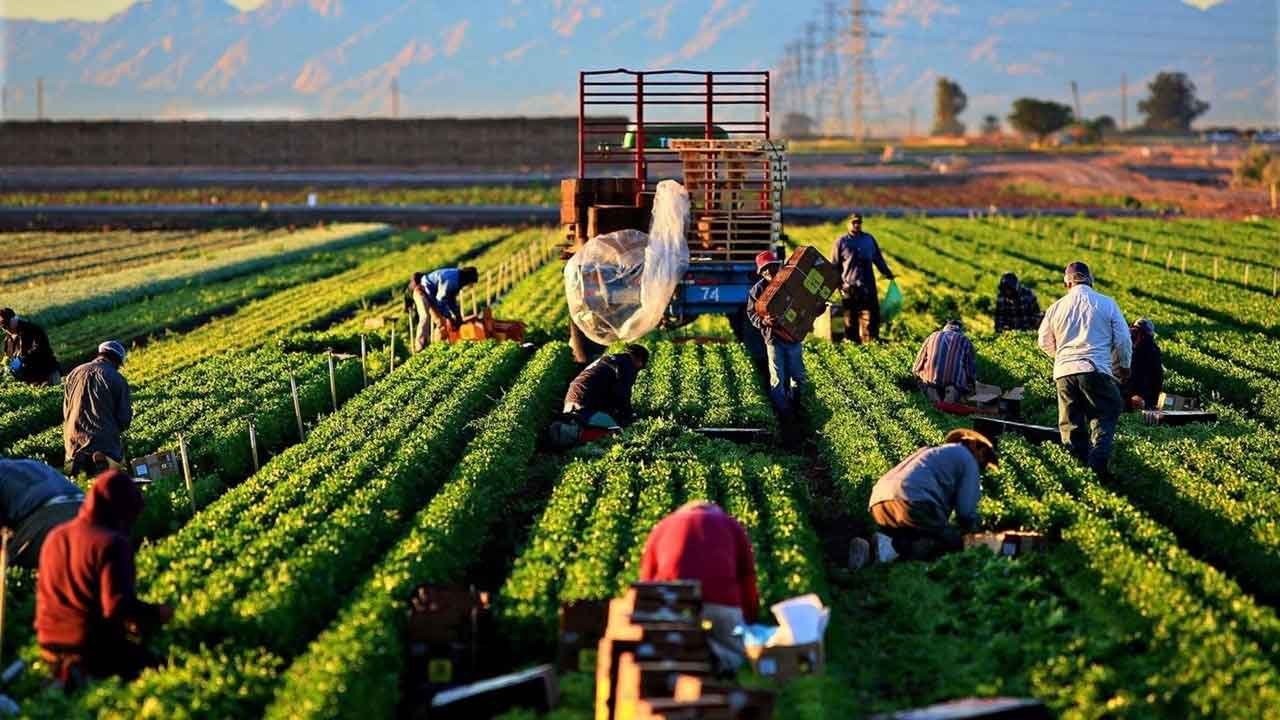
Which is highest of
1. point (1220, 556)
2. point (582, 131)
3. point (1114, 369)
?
point (582, 131)

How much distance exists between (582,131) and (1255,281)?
16505 mm

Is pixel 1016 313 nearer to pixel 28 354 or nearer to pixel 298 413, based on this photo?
pixel 298 413

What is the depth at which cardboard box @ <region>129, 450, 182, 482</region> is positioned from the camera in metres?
16.7

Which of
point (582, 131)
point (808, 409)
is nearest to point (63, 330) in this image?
point (582, 131)

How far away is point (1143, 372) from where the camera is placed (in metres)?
19.4

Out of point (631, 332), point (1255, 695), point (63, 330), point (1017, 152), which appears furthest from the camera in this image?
point (1017, 152)

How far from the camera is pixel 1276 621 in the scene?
10859 mm

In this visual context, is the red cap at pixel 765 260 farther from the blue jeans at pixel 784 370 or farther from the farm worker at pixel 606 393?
the farm worker at pixel 606 393

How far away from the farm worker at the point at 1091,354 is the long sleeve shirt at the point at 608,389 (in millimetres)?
4680

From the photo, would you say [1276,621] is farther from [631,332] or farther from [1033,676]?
[631,332]

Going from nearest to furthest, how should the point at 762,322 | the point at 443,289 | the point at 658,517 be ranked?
the point at 658,517 → the point at 762,322 → the point at 443,289

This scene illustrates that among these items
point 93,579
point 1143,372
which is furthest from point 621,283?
point 93,579

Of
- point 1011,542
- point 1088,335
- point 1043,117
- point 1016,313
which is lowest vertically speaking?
point 1011,542

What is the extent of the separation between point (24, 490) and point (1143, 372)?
12.2 m
